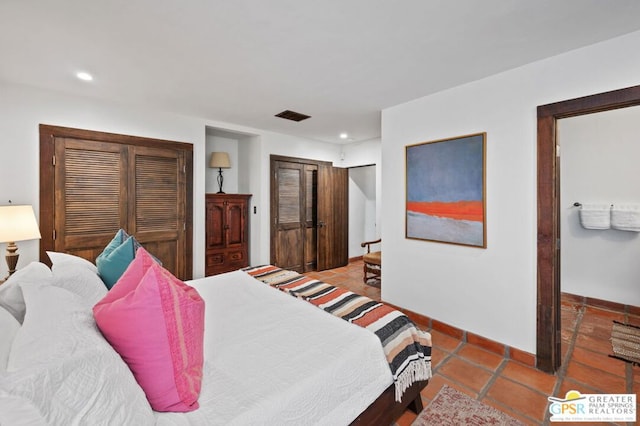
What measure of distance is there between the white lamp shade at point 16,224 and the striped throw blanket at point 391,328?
7.16 feet

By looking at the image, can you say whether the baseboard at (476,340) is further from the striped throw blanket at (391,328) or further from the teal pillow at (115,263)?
the teal pillow at (115,263)

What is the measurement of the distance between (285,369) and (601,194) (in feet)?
13.5

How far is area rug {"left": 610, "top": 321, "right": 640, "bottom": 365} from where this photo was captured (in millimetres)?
2309

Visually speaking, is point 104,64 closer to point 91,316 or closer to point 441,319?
point 91,316

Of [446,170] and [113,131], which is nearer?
[446,170]

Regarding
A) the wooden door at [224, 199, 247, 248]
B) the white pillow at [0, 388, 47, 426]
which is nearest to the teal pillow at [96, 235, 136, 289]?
the white pillow at [0, 388, 47, 426]

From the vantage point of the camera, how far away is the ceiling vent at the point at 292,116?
348 centimetres

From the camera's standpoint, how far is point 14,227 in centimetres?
225

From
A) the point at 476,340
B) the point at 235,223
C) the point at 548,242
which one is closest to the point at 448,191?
the point at 548,242

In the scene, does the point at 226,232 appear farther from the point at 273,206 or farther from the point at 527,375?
the point at 527,375

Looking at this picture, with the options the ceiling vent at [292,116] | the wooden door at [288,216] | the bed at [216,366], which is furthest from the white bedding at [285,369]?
the wooden door at [288,216]

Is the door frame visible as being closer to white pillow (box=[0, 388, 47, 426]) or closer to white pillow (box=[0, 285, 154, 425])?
white pillow (box=[0, 285, 154, 425])

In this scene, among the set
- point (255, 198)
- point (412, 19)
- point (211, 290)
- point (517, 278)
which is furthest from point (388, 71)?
point (255, 198)

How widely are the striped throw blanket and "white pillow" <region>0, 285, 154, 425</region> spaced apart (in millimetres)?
1123
